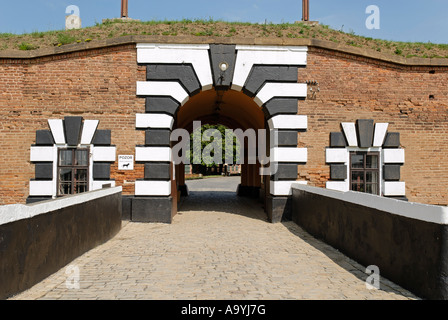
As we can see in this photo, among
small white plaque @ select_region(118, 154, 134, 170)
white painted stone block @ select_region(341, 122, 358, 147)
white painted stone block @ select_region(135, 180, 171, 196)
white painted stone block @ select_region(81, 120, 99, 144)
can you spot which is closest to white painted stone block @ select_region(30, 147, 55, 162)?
white painted stone block @ select_region(81, 120, 99, 144)

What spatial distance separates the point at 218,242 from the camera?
785 centimetres

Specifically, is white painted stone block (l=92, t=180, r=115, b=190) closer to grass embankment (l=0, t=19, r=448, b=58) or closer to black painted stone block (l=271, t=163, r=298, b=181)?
grass embankment (l=0, t=19, r=448, b=58)

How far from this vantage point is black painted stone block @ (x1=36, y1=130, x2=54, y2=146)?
33.7 ft

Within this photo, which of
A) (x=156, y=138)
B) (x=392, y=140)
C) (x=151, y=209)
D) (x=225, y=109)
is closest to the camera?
(x=151, y=209)

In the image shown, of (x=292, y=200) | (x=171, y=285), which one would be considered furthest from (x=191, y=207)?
(x=171, y=285)

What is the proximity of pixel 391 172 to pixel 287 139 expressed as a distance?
3334mm

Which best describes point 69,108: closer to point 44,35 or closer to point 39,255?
point 44,35

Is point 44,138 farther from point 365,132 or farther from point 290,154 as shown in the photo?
point 365,132

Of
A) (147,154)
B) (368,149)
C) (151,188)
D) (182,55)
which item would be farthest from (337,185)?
(182,55)

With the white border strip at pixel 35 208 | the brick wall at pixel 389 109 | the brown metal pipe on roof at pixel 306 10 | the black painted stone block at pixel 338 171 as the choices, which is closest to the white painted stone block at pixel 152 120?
the white border strip at pixel 35 208

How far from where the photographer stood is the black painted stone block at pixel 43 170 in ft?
33.7

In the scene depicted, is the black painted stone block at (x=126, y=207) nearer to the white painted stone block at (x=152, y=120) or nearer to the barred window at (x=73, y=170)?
the barred window at (x=73, y=170)

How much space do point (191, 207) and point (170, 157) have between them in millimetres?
4065

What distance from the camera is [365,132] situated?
10.8 m
